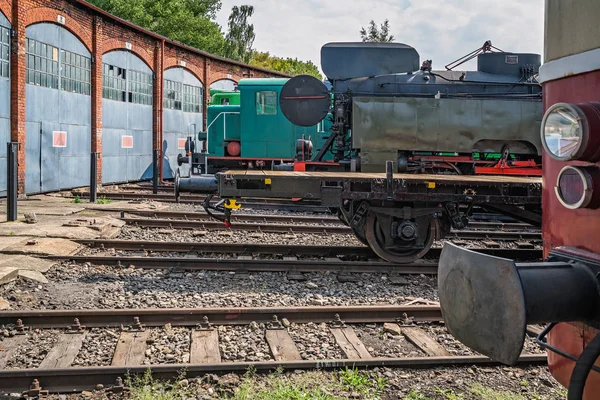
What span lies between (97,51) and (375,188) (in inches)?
598

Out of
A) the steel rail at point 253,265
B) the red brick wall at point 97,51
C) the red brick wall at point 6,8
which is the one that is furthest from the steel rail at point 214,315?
the red brick wall at point 6,8

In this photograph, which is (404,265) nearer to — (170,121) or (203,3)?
(170,121)

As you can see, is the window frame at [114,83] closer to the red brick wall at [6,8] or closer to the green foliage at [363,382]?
the red brick wall at [6,8]

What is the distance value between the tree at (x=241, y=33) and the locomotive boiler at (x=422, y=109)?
47.9m

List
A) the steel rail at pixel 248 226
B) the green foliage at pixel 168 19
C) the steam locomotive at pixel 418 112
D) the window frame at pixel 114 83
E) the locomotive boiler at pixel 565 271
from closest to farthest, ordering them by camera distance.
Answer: the locomotive boiler at pixel 565 271 < the steel rail at pixel 248 226 < the steam locomotive at pixel 418 112 < the window frame at pixel 114 83 < the green foliage at pixel 168 19

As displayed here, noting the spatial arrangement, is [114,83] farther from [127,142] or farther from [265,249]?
[265,249]

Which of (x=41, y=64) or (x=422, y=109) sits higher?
(x=41, y=64)

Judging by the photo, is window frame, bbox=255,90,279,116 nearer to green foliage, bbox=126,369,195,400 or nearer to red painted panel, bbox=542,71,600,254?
green foliage, bbox=126,369,195,400

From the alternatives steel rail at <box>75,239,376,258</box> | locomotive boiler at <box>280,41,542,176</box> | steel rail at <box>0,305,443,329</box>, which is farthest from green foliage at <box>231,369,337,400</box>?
locomotive boiler at <box>280,41,542,176</box>

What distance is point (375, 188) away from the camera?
7.74 meters

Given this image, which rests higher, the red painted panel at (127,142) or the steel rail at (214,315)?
the red painted panel at (127,142)

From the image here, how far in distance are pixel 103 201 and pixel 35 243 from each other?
22.5ft

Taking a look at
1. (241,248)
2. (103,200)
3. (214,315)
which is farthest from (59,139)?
(214,315)

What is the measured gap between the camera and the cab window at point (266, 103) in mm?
16719
